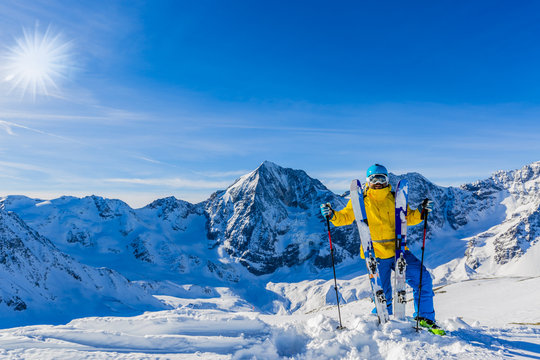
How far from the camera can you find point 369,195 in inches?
298

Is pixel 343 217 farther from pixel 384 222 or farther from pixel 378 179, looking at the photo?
pixel 378 179

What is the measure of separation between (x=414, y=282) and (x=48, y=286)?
98.1 metres

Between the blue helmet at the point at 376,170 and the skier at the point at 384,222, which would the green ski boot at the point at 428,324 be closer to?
the skier at the point at 384,222

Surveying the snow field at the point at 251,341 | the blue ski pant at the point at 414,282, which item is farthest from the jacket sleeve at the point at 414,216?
the snow field at the point at 251,341

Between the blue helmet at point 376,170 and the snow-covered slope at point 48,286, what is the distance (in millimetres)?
79687

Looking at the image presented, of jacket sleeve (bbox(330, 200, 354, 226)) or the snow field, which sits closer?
the snow field

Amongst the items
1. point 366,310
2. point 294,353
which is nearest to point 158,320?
point 294,353

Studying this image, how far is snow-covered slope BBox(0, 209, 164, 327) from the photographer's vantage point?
233ft

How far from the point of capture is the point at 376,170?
751 cm

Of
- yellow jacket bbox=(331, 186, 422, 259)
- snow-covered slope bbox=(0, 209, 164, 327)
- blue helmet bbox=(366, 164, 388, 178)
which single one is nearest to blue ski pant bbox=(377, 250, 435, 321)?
yellow jacket bbox=(331, 186, 422, 259)

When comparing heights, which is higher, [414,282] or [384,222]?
[384,222]

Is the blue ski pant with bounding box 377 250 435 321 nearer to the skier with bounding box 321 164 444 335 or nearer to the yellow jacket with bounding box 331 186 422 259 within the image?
the skier with bounding box 321 164 444 335

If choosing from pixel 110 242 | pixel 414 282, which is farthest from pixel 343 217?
pixel 110 242

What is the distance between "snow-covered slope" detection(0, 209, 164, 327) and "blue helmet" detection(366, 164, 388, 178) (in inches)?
3137
